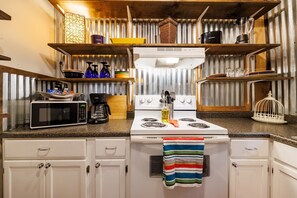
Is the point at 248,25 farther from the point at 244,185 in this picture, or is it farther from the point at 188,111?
the point at 244,185

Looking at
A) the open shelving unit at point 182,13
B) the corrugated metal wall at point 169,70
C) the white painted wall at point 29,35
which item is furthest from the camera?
the corrugated metal wall at point 169,70

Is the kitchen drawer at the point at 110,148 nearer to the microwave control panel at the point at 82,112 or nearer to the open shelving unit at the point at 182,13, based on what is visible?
the microwave control panel at the point at 82,112

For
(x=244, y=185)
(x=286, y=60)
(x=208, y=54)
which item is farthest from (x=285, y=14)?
(x=244, y=185)

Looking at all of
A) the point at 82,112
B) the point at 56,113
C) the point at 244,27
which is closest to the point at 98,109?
the point at 82,112

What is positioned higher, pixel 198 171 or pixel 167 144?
pixel 167 144

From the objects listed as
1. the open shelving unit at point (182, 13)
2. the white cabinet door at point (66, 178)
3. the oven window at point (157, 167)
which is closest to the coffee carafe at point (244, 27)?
the open shelving unit at point (182, 13)

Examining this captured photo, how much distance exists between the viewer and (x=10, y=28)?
1.31 metres

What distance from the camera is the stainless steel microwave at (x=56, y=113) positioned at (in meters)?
1.31

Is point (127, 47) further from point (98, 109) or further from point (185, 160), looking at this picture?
point (185, 160)

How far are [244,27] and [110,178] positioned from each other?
2.20 metres

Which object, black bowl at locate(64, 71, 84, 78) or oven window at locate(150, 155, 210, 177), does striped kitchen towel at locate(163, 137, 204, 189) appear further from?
black bowl at locate(64, 71, 84, 78)

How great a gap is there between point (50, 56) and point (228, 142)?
2081 millimetres

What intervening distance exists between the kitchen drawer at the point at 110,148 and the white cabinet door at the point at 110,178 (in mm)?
47

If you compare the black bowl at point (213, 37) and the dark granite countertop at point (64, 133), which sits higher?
the black bowl at point (213, 37)
